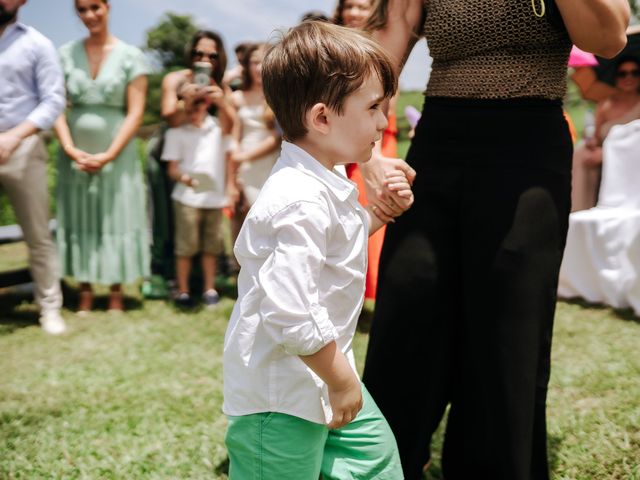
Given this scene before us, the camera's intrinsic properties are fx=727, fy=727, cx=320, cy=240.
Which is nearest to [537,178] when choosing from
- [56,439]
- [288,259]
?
[288,259]

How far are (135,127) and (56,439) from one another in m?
2.63

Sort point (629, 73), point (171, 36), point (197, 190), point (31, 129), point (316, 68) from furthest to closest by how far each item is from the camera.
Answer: point (171, 36)
point (629, 73)
point (197, 190)
point (31, 129)
point (316, 68)

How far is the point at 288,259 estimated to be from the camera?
1402 mm

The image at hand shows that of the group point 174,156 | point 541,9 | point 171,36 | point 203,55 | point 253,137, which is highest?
point 541,9

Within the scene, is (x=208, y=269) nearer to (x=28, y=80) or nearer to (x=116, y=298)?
(x=116, y=298)

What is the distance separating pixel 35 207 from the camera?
4.73 metres

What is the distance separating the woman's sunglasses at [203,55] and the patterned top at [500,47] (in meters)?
3.60

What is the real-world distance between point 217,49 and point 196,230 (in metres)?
1.36

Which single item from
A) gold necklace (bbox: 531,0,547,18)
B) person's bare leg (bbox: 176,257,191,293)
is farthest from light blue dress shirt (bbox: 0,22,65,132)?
gold necklace (bbox: 531,0,547,18)

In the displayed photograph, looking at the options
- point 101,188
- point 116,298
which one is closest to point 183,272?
point 116,298

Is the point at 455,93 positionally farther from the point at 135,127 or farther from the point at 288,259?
the point at 135,127

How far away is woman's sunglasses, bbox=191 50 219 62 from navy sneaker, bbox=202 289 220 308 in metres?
1.73

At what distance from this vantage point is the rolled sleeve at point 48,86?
4379 millimetres

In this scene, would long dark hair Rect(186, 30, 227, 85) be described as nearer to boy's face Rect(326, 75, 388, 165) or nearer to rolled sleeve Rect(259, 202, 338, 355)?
boy's face Rect(326, 75, 388, 165)
